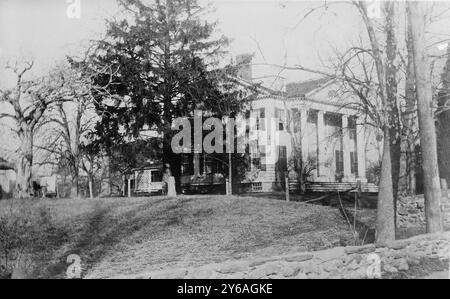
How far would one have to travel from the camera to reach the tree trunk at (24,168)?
17.2 m

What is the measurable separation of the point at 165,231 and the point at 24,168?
7.82m

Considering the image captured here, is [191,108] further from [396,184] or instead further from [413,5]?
[413,5]

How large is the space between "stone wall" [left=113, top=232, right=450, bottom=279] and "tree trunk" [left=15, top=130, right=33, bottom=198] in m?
11.5

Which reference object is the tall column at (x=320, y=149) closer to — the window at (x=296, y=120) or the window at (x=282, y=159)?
the window at (x=296, y=120)

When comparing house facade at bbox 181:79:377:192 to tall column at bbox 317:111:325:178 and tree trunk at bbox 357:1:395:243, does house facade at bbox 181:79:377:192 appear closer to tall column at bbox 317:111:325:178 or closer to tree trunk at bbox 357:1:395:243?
tall column at bbox 317:111:325:178

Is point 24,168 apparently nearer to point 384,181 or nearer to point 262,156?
point 384,181

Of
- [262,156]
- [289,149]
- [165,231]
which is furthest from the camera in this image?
[289,149]

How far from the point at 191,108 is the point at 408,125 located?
11509 mm

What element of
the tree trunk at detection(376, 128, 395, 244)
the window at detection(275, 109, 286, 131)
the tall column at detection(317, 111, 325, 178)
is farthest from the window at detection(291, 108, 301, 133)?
the tree trunk at detection(376, 128, 395, 244)

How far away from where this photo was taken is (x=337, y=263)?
8.12 meters

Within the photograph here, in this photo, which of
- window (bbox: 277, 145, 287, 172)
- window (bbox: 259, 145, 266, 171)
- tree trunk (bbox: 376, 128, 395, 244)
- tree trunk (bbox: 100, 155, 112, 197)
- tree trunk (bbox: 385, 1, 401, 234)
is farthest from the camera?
tree trunk (bbox: 100, 155, 112, 197)

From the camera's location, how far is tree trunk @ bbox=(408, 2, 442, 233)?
10031 millimetres

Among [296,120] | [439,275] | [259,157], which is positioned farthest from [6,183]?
[439,275]
